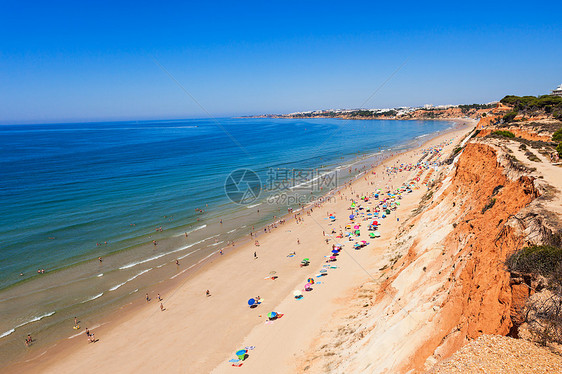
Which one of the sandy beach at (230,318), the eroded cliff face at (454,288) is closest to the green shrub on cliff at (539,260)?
the eroded cliff face at (454,288)

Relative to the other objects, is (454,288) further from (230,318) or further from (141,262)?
(141,262)

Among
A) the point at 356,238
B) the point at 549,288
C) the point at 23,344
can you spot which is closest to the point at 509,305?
the point at 549,288

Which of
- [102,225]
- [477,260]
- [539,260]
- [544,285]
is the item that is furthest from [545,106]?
[102,225]

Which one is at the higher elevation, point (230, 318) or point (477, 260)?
point (477, 260)

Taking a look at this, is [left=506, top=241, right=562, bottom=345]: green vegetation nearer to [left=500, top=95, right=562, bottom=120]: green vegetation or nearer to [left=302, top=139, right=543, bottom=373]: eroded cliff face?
[left=302, top=139, right=543, bottom=373]: eroded cliff face

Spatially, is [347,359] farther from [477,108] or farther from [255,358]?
[477,108]
